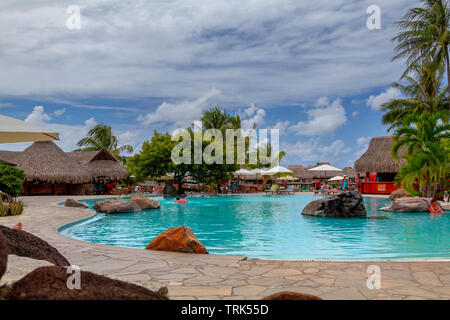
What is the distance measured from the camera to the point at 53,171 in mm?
26359

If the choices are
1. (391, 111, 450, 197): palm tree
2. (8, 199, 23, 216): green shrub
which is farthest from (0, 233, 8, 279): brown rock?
(391, 111, 450, 197): palm tree

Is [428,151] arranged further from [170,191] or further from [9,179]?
[9,179]

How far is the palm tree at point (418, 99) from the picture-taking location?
26.6 metres

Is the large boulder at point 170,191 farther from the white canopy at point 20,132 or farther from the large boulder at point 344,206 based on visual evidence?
the white canopy at point 20,132

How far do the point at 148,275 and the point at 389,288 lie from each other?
272 centimetres

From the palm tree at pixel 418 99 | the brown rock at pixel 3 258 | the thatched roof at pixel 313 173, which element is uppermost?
the palm tree at pixel 418 99

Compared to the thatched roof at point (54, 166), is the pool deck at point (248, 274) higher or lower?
lower

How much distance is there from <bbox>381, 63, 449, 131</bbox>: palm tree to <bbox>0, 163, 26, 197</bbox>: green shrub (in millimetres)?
24692

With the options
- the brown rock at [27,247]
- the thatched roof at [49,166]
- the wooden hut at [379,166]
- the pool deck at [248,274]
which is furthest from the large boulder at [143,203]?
the wooden hut at [379,166]

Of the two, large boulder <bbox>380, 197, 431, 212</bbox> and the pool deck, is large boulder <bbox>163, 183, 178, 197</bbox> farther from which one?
the pool deck

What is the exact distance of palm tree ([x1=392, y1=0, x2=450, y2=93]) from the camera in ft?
63.7

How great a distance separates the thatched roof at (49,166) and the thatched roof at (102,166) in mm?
2084
